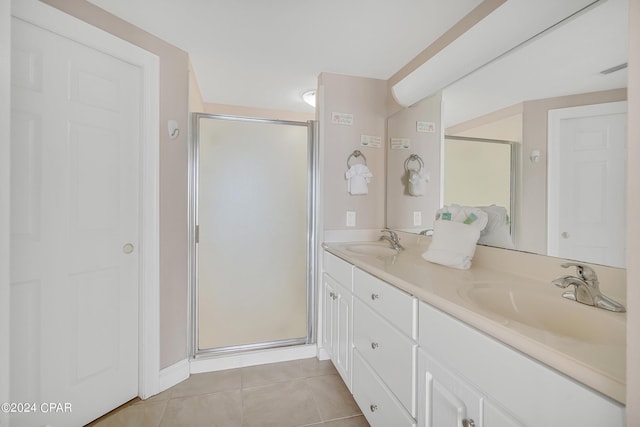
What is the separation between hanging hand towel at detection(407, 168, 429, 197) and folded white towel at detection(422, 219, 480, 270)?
461 millimetres

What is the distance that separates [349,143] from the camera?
211cm

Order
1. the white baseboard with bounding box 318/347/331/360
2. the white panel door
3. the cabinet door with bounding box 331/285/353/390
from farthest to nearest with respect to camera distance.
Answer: the white baseboard with bounding box 318/347/331/360 → the cabinet door with bounding box 331/285/353/390 → the white panel door

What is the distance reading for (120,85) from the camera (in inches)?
58.3

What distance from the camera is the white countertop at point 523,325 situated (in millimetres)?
476

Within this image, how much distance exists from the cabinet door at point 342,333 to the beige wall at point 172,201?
1.04m

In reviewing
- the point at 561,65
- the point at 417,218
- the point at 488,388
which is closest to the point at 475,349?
the point at 488,388

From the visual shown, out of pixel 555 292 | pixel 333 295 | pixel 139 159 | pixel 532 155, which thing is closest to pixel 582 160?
pixel 532 155

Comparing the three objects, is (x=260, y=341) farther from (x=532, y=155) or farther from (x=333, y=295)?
(x=532, y=155)

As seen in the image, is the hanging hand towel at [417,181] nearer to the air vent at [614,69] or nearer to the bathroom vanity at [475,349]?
the bathroom vanity at [475,349]

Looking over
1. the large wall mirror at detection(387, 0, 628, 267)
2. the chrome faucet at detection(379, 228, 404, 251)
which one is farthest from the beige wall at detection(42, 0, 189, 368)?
the large wall mirror at detection(387, 0, 628, 267)

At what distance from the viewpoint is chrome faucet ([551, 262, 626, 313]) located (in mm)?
766

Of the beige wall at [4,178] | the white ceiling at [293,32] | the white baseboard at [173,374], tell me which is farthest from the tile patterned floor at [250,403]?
the white ceiling at [293,32]

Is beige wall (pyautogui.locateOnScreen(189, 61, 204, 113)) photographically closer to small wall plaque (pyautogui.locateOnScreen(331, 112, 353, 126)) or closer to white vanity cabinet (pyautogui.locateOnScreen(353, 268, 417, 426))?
small wall plaque (pyautogui.locateOnScreen(331, 112, 353, 126))

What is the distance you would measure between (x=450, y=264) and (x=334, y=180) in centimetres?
108
